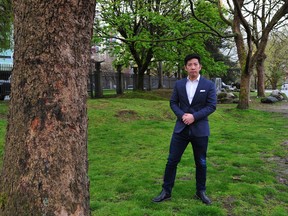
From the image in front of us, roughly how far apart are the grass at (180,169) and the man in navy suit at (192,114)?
1.13 feet

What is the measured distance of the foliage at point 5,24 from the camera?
15.9 metres

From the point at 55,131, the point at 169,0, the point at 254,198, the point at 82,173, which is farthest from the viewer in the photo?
the point at 169,0

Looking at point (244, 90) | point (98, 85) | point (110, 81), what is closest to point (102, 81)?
point (98, 85)

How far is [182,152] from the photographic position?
173 inches

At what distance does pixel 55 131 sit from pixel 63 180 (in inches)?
15.3

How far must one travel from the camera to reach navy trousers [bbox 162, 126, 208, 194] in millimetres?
4277

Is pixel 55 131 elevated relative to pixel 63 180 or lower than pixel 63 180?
elevated

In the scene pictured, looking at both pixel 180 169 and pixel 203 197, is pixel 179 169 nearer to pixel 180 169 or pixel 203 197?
pixel 180 169

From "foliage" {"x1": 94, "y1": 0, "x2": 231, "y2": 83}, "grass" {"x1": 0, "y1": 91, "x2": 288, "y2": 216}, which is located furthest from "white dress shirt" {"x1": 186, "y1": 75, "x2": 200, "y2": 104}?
"foliage" {"x1": 94, "y1": 0, "x2": 231, "y2": 83}

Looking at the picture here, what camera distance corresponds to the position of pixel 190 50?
19703 mm

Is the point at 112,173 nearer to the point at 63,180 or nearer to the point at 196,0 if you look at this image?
the point at 63,180

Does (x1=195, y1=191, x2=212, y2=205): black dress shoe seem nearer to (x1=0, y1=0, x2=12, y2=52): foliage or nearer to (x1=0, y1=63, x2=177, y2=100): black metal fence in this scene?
(x1=0, y1=63, x2=177, y2=100): black metal fence

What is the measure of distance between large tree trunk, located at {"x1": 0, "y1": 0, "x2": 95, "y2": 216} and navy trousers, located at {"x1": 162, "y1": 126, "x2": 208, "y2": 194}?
1956mm

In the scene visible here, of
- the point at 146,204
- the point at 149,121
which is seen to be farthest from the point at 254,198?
the point at 149,121
